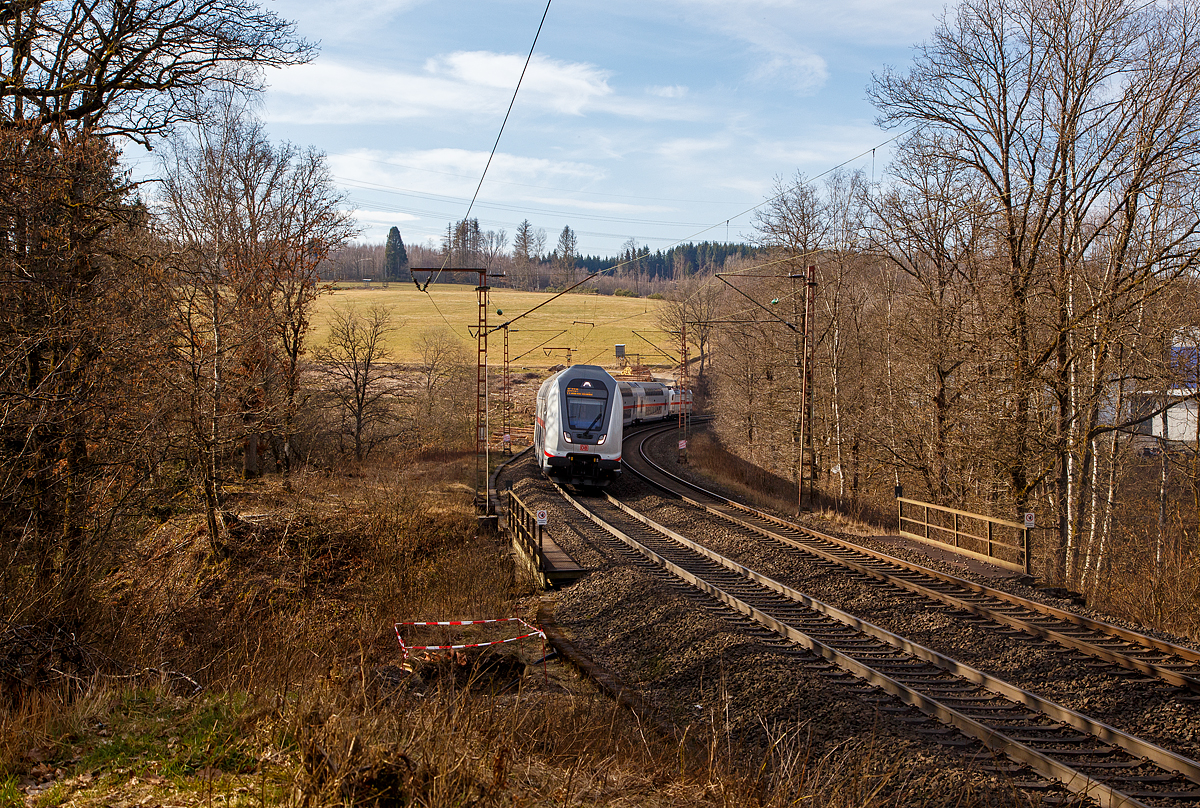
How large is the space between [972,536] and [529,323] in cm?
7079

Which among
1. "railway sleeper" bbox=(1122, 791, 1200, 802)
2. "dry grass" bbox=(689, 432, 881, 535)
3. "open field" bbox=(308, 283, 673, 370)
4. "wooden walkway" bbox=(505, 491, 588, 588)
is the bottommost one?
"dry grass" bbox=(689, 432, 881, 535)

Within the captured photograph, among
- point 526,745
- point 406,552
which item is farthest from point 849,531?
point 526,745

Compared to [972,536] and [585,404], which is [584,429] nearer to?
[585,404]

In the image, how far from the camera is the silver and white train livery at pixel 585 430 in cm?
2222

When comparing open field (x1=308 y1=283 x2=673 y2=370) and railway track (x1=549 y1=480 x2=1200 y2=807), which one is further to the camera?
open field (x1=308 y1=283 x2=673 y2=370)

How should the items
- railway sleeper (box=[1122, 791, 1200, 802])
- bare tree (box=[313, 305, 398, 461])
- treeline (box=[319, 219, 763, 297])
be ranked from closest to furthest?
railway sleeper (box=[1122, 791, 1200, 802]) < bare tree (box=[313, 305, 398, 461]) < treeline (box=[319, 219, 763, 297])

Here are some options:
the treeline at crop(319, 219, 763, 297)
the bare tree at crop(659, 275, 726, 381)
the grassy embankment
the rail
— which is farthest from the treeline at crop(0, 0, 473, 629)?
the treeline at crop(319, 219, 763, 297)

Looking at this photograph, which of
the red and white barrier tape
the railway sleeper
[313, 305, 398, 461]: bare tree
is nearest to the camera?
the railway sleeper

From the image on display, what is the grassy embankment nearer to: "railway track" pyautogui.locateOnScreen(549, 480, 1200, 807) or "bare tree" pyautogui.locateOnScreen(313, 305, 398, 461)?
"railway track" pyautogui.locateOnScreen(549, 480, 1200, 807)

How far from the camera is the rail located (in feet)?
42.5

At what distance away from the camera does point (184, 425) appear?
14141 millimetres

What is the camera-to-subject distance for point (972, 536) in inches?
532

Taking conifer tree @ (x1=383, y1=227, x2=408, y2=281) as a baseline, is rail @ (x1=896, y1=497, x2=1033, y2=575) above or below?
below

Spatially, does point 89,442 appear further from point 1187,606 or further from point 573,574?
point 1187,606
